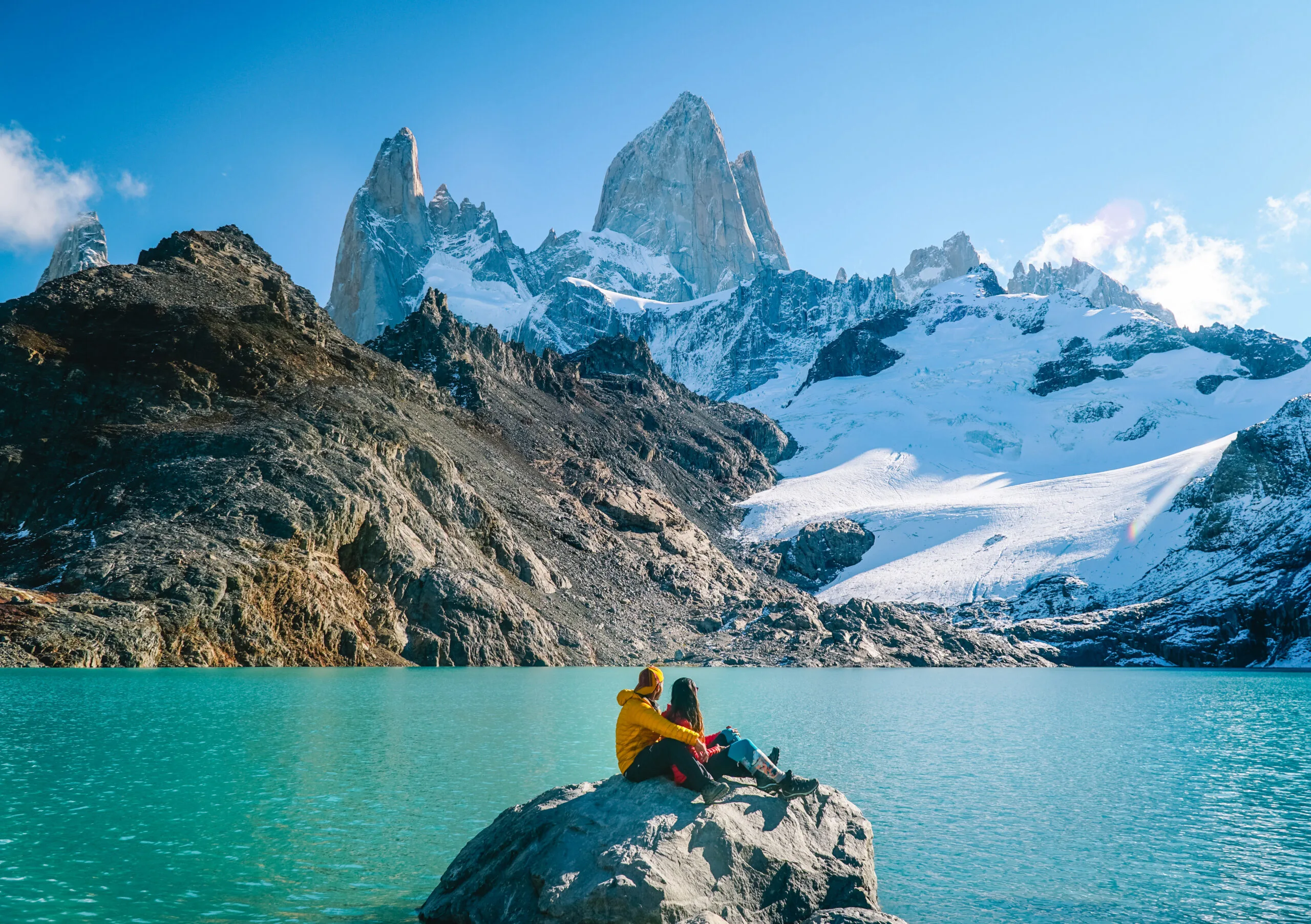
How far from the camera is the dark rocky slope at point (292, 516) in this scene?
170 feet

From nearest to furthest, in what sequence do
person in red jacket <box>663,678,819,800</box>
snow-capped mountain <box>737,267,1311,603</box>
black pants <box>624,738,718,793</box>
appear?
black pants <box>624,738,718,793</box>
person in red jacket <box>663,678,819,800</box>
snow-capped mountain <box>737,267,1311,603</box>

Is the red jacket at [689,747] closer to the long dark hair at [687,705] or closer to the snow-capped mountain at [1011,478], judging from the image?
the long dark hair at [687,705]

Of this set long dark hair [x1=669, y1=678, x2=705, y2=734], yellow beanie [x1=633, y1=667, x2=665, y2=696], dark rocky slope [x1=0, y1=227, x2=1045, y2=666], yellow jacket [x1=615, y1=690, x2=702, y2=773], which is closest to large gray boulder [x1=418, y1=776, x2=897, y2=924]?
yellow jacket [x1=615, y1=690, x2=702, y2=773]

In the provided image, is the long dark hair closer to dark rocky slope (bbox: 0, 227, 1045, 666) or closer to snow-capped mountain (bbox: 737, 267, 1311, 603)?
dark rocky slope (bbox: 0, 227, 1045, 666)

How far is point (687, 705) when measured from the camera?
1103cm

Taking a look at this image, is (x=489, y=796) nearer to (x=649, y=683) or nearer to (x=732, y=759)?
(x=649, y=683)

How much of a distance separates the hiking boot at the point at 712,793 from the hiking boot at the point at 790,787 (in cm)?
76

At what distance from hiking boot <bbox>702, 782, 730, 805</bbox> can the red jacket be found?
29 centimetres

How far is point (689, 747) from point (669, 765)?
0.32 metres

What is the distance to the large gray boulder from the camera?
916 cm

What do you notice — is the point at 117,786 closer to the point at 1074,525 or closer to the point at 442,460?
the point at 442,460

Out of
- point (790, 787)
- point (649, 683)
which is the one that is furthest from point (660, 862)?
point (649, 683)

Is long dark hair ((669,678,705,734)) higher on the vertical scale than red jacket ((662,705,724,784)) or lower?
higher

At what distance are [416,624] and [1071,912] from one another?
56858 millimetres
